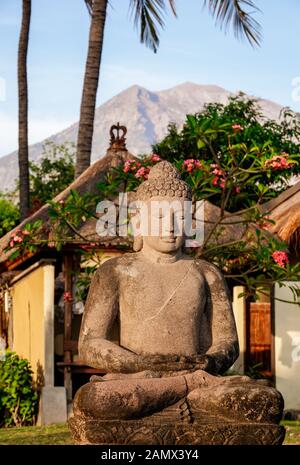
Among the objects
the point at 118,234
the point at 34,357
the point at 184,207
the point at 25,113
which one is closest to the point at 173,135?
the point at 25,113

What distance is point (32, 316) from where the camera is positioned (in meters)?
18.2

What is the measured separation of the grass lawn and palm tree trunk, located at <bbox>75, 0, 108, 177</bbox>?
5.36 meters

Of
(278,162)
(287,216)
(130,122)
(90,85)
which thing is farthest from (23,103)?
(130,122)

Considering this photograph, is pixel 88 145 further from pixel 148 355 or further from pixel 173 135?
pixel 148 355

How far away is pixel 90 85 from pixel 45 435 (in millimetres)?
7042

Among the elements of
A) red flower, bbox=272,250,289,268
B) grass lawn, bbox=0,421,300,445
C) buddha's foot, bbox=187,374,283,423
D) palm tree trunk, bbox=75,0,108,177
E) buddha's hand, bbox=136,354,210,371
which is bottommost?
grass lawn, bbox=0,421,300,445

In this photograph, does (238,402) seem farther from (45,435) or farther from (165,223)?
(45,435)

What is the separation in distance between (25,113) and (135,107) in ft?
518

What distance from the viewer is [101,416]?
780 cm

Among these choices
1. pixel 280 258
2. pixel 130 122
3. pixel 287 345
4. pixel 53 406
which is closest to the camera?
pixel 280 258

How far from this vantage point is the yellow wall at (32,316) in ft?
56.9

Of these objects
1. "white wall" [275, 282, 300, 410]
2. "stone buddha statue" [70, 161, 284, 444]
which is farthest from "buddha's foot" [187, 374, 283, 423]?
"white wall" [275, 282, 300, 410]

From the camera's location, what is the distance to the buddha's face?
864cm

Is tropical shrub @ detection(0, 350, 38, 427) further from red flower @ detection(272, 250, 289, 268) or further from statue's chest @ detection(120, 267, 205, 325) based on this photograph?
statue's chest @ detection(120, 267, 205, 325)
